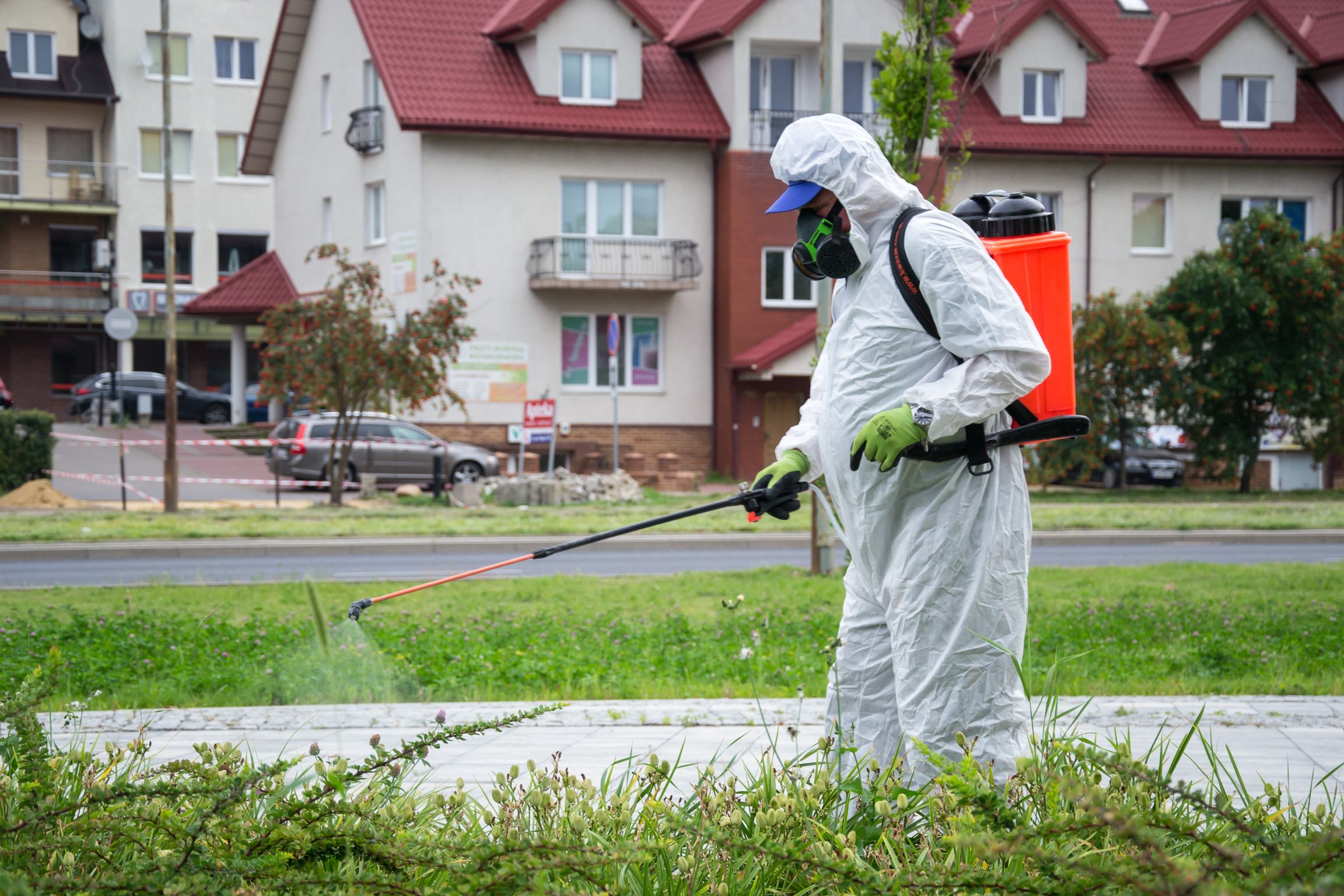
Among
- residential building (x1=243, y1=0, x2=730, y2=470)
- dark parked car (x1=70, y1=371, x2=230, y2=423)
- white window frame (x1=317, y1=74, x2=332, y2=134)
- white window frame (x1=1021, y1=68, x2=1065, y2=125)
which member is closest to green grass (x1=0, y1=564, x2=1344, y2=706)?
residential building (x1=243, y1=0, x2=730, y2=470)

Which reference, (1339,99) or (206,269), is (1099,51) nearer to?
(1339,99)

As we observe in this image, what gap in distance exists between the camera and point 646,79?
1193 inches

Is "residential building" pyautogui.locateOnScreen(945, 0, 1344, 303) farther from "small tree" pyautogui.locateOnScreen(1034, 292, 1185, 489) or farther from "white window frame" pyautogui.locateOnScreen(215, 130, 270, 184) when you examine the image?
"white window frame" pyautogui.locateOnScreen(215, 130, 270, 184)

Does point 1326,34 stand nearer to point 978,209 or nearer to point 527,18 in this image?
point 527,18

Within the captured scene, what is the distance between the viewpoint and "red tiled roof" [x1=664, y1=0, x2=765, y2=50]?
94.9 feet

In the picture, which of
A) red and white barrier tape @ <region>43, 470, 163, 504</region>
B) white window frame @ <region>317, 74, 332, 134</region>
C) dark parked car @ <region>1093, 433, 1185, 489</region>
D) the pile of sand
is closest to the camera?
the pile of sand

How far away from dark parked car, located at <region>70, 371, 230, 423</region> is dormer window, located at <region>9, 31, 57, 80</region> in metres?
11.3

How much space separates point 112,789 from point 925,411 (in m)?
2.11

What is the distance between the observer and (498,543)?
54.5 feet

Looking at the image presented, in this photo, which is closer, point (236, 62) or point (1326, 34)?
point (1326, 34)

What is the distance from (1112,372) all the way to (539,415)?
35.9ft

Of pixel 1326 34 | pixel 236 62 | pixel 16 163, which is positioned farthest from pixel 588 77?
pixel 16 163

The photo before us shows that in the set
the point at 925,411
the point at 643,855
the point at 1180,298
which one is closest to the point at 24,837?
the point at 643,855

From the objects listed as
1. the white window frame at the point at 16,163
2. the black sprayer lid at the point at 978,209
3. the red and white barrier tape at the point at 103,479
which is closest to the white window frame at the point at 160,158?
the white window frame at the point at 16,163
